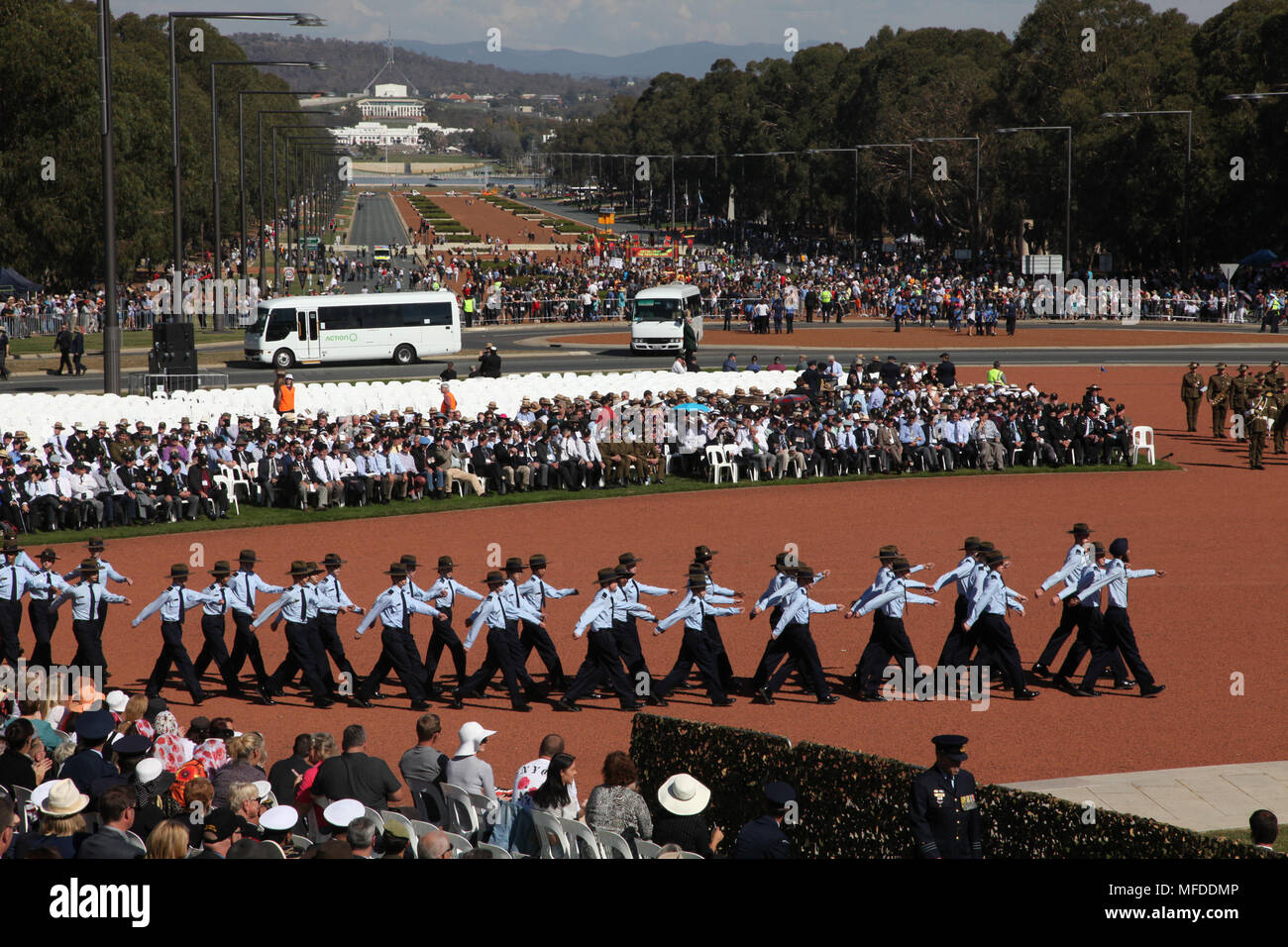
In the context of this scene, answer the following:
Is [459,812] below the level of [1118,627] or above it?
below

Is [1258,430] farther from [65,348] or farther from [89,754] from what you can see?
[65,348]

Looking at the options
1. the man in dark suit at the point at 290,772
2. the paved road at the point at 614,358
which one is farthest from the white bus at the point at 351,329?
the man in dark suit at the point at 290,772

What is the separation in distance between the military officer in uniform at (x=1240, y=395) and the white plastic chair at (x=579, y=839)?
2714cm

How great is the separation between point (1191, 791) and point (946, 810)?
3.96 meters

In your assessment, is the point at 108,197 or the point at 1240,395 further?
the point at 1240,395

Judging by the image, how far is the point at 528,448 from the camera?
26.9 meters

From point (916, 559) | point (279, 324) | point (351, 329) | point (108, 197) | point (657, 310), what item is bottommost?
point (916, 559)

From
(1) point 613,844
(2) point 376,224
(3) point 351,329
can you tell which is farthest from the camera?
(2) point 376,224

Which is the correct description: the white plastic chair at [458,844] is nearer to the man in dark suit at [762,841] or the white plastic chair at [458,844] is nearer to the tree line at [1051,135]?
the man in dark suit at [762,841]

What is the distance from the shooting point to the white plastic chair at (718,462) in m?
27.8

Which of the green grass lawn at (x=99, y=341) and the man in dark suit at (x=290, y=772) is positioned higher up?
the green grass lawn at (x=99, y=341)

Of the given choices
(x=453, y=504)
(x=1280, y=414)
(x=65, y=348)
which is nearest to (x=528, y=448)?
(x=453, y=504)

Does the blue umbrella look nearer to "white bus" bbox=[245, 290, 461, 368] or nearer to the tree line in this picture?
the tree line

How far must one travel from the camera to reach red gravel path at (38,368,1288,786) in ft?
44.3
